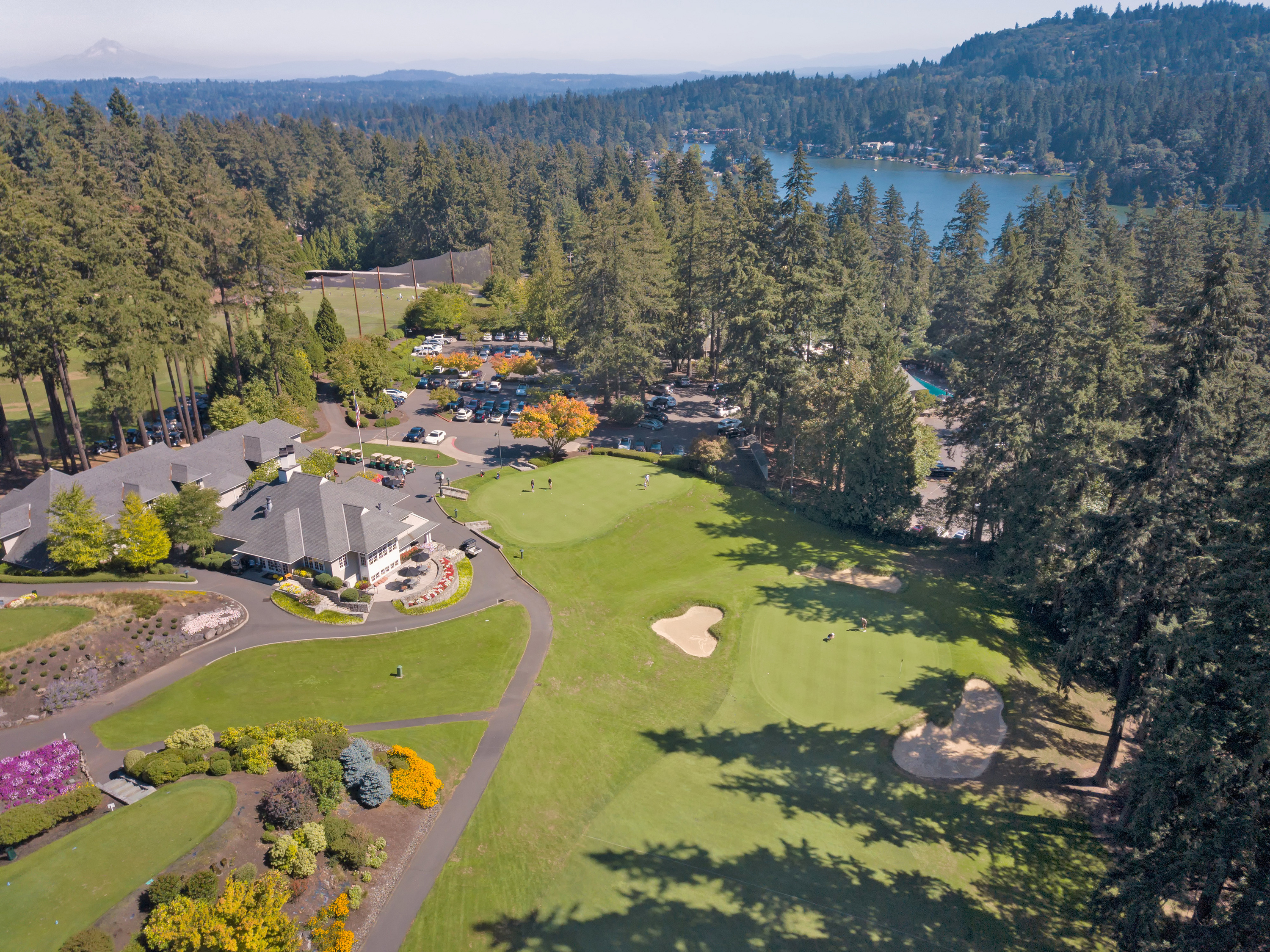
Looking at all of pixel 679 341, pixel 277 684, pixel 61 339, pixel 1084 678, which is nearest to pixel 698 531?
pixel 1084 678

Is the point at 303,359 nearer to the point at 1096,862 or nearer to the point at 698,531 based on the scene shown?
the point at 698,531

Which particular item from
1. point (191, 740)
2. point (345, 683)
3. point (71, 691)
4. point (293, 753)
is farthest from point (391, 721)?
point (71, 691)

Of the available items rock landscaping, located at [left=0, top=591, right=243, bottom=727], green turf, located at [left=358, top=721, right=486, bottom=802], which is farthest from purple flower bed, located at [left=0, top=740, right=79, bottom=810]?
green turf, located at [left=358, top=721, right=486, bottom=802]

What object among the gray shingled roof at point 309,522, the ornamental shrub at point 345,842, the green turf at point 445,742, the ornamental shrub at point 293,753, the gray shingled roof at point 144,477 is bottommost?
the green turf at point 445,742

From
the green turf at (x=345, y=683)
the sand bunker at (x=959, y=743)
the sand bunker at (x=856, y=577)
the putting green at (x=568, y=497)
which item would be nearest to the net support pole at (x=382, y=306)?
the putting green at (x=568, y=497)

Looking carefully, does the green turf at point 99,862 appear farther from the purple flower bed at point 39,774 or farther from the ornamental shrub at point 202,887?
the purple flower bed at point 39,774
